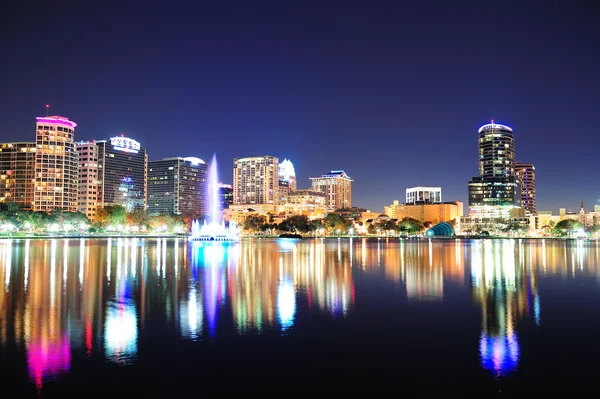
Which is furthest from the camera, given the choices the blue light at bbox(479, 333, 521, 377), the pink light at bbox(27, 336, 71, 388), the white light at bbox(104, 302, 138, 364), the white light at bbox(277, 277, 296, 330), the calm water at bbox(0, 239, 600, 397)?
the white light at bbox(277, 277, 296, 330)

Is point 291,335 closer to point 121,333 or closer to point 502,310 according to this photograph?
point 121,333

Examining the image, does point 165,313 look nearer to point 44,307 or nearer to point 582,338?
point 44,307

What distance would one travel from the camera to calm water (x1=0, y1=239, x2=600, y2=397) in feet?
48.3

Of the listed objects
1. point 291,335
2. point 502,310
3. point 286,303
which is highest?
point 286,303

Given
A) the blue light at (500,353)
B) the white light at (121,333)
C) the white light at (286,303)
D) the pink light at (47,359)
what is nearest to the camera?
the pink light at (47,359)

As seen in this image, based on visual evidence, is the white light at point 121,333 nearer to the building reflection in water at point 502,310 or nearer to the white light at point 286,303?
the white light at point 286,303

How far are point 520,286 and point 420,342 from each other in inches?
810

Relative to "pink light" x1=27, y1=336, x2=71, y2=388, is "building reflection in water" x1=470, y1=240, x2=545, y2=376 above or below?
below

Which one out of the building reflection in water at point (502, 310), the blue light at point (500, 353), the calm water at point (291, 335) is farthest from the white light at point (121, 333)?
the building reflection in water at point (502, 310)

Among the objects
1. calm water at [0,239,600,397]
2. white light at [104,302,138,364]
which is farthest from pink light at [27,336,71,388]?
white light at [104,302,138,364]

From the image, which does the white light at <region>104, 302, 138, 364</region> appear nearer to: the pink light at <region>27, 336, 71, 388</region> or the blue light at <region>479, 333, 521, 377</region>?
the pink light at <region>27, 336, 71, 388</region>

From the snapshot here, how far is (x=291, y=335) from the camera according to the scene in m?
20.1

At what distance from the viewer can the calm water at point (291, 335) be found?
579 inches

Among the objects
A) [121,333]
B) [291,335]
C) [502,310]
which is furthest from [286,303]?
[502,310]
